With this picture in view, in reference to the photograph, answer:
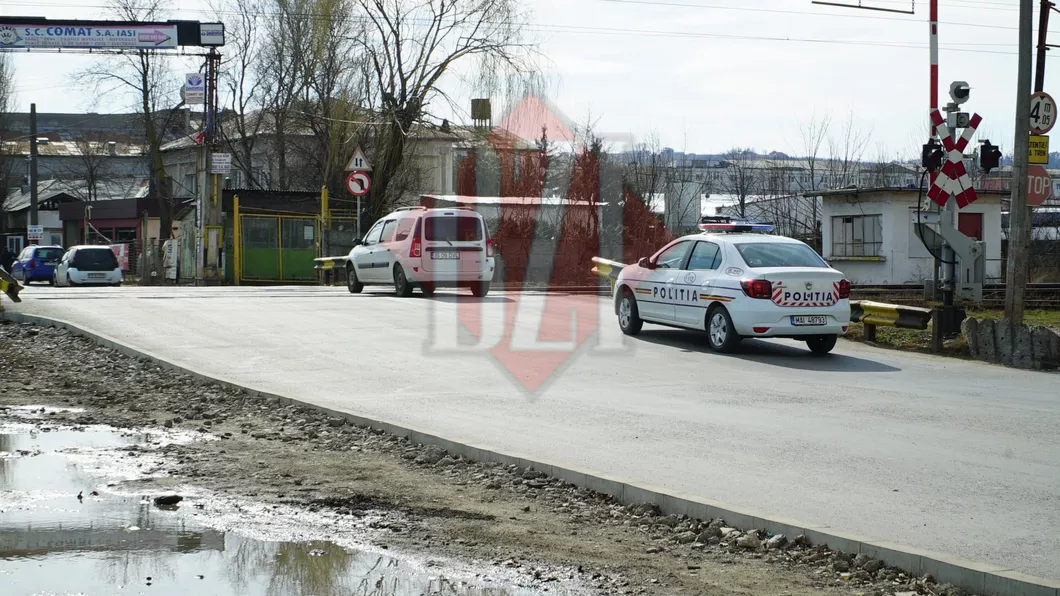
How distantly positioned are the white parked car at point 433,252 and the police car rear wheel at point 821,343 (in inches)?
372

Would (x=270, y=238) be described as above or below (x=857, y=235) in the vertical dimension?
below

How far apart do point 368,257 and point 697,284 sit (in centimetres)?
1043

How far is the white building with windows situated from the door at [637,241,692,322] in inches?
1053

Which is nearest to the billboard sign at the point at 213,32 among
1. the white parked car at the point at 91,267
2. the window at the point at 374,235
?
the white parked car at the point at 91,267

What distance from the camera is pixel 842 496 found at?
22.5 feet

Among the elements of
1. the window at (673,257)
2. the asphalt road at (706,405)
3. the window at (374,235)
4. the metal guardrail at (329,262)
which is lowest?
the asphalt road at (706,405)

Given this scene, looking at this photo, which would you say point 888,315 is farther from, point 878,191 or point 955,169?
point 878,191

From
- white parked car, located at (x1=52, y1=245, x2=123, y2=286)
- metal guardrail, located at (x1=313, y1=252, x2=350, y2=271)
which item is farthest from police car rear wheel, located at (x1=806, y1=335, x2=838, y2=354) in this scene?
white parked car, located at (x1=52, y1=245, x2=123, y2=286)

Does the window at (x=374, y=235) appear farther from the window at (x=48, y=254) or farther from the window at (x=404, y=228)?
the window at (x=48, y=254)

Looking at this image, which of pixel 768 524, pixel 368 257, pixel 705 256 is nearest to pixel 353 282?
pixel 368 257

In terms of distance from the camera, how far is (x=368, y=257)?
2412 cm

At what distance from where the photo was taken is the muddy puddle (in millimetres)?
5105

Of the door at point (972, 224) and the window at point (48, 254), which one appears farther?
the window at point (48, 254)

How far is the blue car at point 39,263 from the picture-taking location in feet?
147
